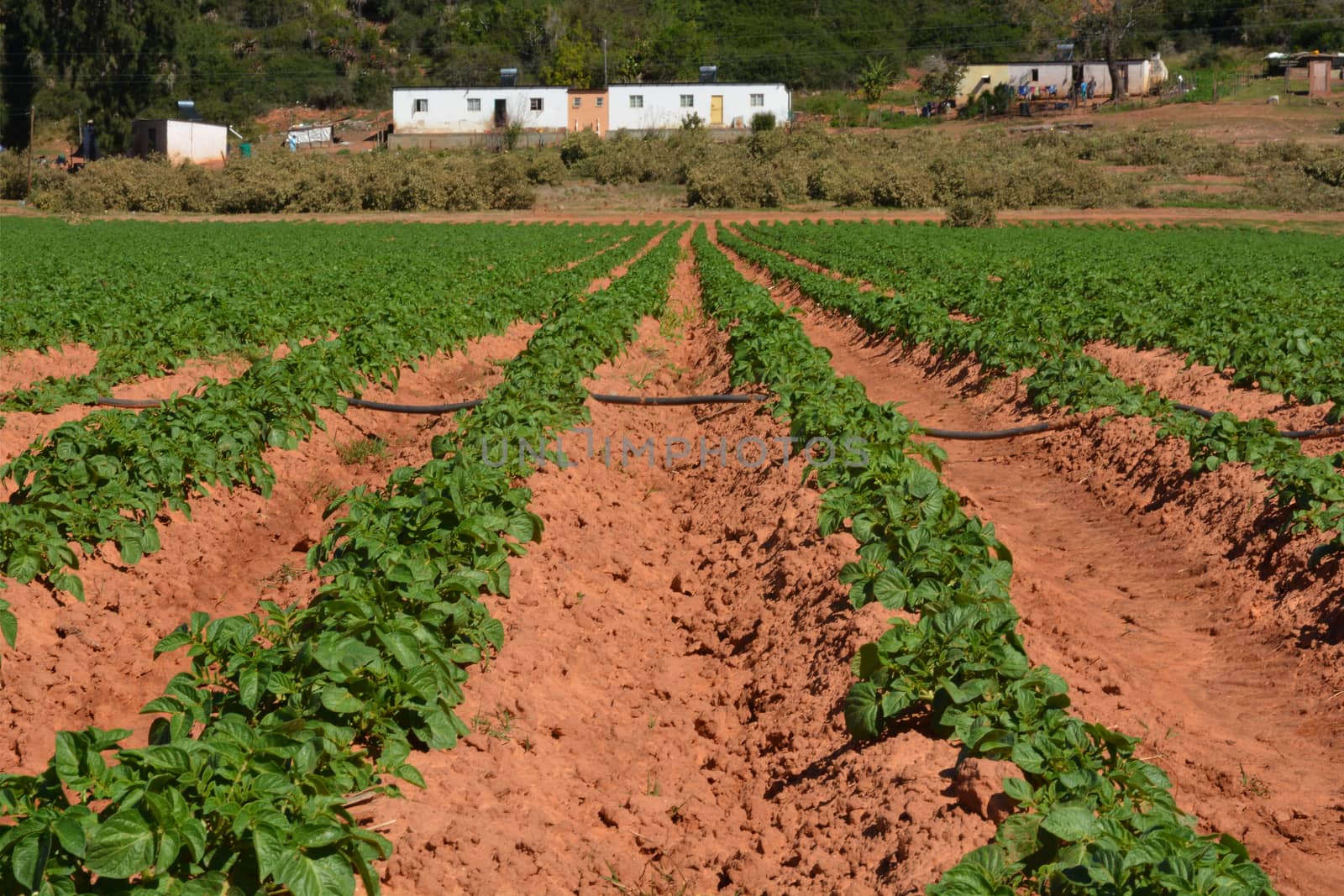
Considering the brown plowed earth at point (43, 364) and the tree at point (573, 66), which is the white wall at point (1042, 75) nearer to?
the tree at point (573, 66)

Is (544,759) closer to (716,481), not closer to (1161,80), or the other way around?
(716,481)

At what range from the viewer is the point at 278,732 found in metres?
3.98

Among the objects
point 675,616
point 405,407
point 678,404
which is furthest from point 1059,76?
point 675,616

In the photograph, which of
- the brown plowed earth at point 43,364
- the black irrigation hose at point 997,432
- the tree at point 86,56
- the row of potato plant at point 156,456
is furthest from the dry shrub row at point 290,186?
the black irrigation hose at point 997,432

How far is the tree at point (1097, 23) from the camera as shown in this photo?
82750mm

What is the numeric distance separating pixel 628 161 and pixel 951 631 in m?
61.5

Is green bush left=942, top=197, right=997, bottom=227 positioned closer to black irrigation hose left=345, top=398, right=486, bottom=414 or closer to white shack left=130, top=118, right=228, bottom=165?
black irrigation hose left=345, top=398, right=486, bottom=414

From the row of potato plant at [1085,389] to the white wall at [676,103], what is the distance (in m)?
58.6

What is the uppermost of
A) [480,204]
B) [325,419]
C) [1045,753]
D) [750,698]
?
[480,204]

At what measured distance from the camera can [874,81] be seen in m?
90.4

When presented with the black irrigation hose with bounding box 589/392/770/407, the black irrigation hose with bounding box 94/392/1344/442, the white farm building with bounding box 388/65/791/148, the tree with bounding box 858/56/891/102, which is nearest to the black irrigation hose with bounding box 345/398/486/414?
the black irrigation hose with bounding box 94/392/1344/442

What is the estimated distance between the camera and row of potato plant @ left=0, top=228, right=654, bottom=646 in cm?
683

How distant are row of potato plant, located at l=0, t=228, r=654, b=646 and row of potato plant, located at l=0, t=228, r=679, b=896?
3.85 ft

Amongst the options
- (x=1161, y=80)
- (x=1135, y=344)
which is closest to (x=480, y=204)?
(x=1135, y=344)
